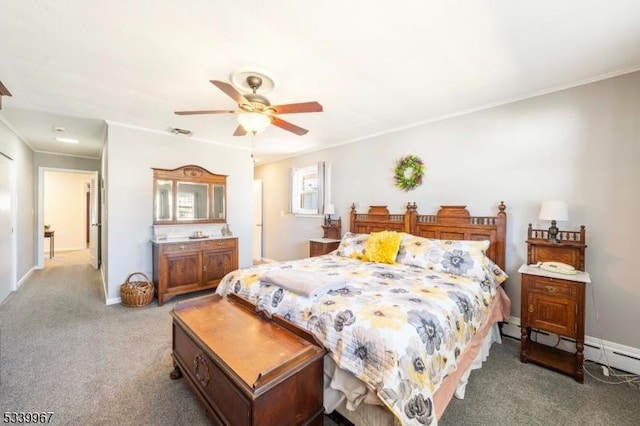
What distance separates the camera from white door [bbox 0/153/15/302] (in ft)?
12.0

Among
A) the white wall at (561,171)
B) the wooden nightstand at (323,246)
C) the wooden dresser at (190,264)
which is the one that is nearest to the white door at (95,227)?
the wooden dresser at (190,264)

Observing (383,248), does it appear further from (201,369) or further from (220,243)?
(220,243)

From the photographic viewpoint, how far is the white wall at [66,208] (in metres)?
7.82

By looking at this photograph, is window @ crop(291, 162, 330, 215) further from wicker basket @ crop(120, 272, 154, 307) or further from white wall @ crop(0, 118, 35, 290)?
white wall @ crop(0, 118, 35, 290)

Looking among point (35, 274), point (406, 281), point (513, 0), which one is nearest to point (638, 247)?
point (406, 281)

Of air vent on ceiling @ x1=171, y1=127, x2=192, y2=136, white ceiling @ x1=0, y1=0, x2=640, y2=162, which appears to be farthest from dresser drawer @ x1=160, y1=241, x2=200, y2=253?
white ceiling @ x1=0, y1=0, x2=640, y2=162

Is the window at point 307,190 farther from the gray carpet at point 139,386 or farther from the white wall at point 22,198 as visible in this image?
the white wall at point 22,198

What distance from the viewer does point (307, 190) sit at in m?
5.65

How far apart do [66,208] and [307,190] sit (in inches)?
308

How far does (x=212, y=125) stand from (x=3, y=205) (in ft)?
10.1

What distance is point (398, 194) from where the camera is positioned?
4.01 metres

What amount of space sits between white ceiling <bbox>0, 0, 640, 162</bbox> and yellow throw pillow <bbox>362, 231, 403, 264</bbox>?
5.23ft

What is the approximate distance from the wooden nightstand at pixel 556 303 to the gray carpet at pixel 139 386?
15 cm

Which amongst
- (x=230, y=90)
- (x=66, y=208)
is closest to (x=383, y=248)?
(x=230, y=90)
